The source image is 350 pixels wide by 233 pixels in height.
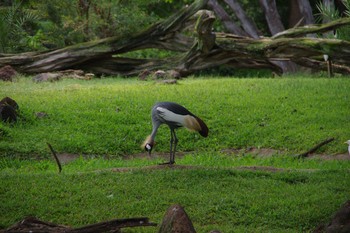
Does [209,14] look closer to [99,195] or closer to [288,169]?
[288,169]

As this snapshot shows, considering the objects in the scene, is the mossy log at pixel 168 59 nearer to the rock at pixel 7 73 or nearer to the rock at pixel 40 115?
the rock at pixel 7 73

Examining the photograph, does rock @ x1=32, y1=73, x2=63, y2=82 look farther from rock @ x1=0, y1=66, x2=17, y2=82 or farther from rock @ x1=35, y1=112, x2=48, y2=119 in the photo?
rock @ x1=35, y1=112, x2=48, y2=119

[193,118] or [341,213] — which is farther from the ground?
[193,118]

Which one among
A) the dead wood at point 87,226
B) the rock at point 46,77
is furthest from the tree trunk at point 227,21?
the dead wood at point 87,226

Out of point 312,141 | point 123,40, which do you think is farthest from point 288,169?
point 123,40

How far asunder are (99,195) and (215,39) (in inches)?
363

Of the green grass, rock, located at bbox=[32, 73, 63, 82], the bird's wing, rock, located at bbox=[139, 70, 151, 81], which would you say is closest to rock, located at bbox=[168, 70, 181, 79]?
rock, located at bbox=[139, 70, 151, 81]

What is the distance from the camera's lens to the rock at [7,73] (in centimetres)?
1614

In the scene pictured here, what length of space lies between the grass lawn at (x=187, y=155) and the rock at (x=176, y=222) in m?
0.80

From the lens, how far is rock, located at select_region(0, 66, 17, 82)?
16141 mm

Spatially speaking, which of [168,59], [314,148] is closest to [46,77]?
[168,59]

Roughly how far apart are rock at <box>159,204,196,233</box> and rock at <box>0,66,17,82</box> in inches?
428

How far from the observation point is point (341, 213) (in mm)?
6645

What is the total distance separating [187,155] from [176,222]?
197 inches
